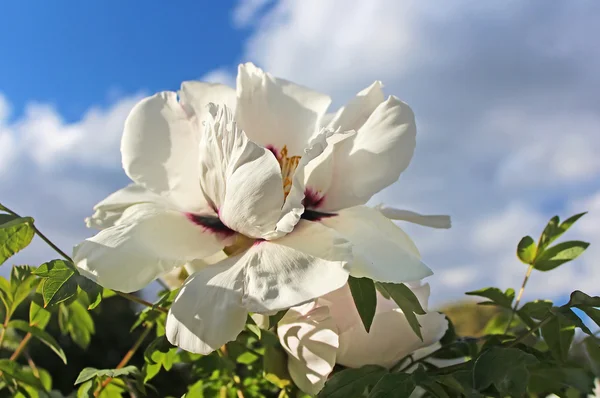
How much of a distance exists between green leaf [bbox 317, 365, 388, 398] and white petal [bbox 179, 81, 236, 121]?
7.6 inches

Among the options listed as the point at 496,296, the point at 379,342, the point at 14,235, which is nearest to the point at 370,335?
the point at 379,342

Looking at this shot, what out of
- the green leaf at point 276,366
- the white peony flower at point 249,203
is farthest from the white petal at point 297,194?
the green leaf at point 276,366

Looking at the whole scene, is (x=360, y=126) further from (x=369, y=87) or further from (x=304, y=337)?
(x=304, y=337)

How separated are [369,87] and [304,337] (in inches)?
6.6

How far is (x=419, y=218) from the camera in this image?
409 mm

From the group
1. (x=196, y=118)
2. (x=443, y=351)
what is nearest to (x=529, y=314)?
(x=443, y=351)

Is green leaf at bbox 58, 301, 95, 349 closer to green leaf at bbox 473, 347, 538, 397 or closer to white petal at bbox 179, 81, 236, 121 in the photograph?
white petal at bbox 179, 81, 236, 121

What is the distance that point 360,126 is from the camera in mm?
398

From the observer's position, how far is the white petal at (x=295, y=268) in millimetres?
300

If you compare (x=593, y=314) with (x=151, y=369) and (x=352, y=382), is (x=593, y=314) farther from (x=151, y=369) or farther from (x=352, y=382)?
(x=151, y=369)

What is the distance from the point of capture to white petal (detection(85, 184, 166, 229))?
0.40 meters

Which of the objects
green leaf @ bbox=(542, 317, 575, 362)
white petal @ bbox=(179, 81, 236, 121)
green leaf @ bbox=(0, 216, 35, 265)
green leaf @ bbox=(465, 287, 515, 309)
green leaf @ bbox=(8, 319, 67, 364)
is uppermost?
white petal @ bbox=(179, 81, 236, 121)

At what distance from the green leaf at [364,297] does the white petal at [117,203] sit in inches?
5.9

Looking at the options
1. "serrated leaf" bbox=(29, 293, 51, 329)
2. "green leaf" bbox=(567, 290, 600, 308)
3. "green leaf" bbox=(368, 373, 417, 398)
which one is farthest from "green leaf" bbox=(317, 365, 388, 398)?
"serrated leaf" bbox=(29, 293, 51, 329)
